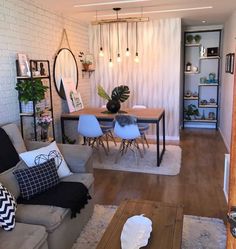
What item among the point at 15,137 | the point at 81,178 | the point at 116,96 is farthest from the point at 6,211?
the point at 116,96

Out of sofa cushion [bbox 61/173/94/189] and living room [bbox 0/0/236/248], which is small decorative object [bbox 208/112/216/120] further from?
sofa cushion [bbox 61/173/94/189]

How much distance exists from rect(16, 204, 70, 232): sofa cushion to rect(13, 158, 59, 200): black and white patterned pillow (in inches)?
6.5

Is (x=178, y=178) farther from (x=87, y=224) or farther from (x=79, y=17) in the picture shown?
(x=79, y=17)

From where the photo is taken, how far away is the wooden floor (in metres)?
3.10

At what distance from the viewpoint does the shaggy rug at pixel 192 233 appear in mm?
2367

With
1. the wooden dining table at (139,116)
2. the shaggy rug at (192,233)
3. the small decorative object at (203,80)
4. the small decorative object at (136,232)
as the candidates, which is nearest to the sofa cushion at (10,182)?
the shaggy rug at (192,233)

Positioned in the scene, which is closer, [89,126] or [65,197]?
[65,197]

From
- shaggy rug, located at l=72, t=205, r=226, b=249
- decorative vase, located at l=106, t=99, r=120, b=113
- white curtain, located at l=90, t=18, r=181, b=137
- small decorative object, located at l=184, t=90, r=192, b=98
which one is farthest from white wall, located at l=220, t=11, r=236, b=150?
shaggy rug, located at l=72, t=205, r=226, b=249

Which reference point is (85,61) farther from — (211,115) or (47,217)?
(47,217)

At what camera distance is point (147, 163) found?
14.3 feet

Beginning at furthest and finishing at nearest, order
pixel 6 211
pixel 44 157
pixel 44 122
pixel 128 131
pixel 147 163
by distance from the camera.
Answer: pixel 147 163 < pixel 128 131 < pixel 44 122 < pixel 44 157 < pixel 6 211

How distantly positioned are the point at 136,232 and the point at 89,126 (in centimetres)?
269

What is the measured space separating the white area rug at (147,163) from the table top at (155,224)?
181cm

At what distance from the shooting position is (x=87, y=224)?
8.87 feet
